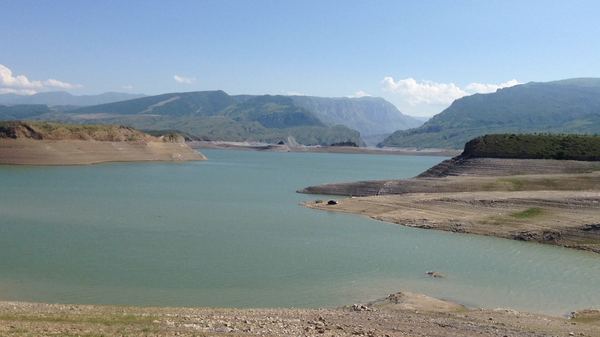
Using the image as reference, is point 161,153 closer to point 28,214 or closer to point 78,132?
point 78,132

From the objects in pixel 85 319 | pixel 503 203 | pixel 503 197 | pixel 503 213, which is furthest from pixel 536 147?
pixel 85 319

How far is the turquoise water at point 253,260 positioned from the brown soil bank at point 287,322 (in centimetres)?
325

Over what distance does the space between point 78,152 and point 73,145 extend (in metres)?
1.79

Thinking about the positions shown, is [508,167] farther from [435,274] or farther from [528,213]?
[435,274]

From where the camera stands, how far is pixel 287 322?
18125mm

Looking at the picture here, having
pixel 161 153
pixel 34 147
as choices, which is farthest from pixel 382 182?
pixel 161 153

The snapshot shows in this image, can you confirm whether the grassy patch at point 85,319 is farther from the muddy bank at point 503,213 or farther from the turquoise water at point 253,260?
the muddy bank at point 503,213

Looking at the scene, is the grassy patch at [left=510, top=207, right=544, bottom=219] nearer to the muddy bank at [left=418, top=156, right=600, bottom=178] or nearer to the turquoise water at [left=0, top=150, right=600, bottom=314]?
the turquoise water at [left=0, top=150, right=600, bottom=314]

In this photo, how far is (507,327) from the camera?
19.3 m

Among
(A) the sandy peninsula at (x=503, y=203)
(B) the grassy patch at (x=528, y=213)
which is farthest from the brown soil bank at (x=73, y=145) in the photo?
(B) the grassy patch at (x=528, y=213)

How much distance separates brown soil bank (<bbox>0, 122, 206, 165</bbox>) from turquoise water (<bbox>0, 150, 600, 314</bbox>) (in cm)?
5476

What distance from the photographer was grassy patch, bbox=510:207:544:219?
4672cm

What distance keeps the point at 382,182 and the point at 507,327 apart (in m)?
50.9

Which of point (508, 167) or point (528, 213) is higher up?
point (508, 167)
